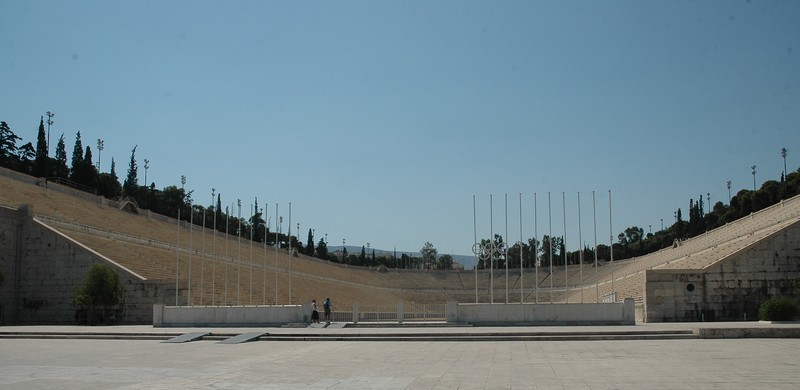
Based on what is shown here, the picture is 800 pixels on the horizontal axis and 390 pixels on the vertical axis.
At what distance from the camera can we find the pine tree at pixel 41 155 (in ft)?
212

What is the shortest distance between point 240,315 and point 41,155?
4538 cm

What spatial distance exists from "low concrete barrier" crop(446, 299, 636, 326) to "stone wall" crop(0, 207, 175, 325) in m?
18.1

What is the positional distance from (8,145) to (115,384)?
211 ft

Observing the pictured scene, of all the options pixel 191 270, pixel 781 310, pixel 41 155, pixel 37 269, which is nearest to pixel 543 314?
pixel 781 310

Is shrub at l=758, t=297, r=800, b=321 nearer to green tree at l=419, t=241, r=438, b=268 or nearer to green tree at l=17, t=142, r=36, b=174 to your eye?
green tree at l=17, t=142, r=36, b=174

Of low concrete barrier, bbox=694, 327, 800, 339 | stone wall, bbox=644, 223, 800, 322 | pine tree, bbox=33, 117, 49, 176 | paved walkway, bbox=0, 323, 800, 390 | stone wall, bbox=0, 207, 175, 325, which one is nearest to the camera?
paved walkway, bbox=0, 323, 800, 390

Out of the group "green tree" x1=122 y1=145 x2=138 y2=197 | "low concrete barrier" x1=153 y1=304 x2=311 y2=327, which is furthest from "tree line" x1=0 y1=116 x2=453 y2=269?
"low concrete barrier" x1=153 y1=304 x2=311 y2=327

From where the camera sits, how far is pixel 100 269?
33344 mm

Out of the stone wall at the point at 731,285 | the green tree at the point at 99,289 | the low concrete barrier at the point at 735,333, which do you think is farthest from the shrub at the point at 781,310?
the green tree at the point at 99,289

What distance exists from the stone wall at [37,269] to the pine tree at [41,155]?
28470mm

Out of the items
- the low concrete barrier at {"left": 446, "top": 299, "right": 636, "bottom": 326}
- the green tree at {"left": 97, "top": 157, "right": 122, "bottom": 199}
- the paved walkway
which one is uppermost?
the green tree at {"left": 97, "top": 157, "right": 122, "bottom": 199}

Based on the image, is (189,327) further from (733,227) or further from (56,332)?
(733,227)

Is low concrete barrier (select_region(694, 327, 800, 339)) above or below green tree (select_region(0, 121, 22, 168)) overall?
below

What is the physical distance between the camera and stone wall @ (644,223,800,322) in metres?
31.2
